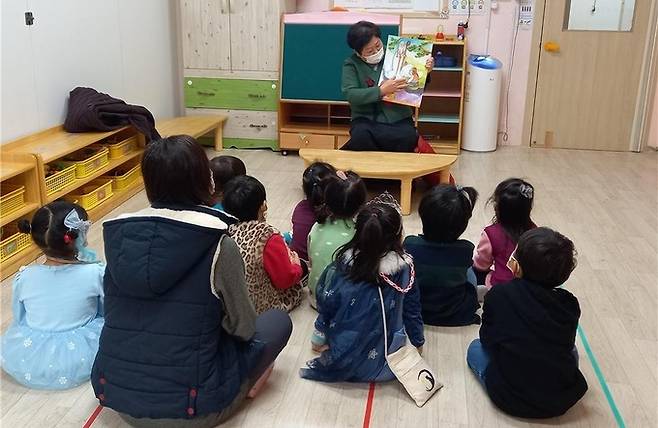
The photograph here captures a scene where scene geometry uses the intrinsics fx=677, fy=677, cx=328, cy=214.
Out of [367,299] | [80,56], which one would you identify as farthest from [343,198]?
[80,56]

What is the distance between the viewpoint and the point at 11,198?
340cm

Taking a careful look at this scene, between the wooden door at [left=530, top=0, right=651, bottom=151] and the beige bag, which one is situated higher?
the wooden door at [left=530, top=0, right=651, bottom=151]

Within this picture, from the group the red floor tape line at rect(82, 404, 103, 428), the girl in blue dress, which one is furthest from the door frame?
the red floor tape line at rect(82, 404, 103, 428)

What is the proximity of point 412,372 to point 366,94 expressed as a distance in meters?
2.49

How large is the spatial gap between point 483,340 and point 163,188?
1.20m

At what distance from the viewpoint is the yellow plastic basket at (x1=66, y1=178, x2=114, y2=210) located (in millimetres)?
3998

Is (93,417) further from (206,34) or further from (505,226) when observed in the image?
(206,34)

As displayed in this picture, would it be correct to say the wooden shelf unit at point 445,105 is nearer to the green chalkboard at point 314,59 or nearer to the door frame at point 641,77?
the door frame at point 641,77

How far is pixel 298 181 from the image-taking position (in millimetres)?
4992

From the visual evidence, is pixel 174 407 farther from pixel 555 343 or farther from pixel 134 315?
pixel 555 343

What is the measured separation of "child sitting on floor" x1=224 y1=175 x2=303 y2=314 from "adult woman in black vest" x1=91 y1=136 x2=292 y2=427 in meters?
0.53

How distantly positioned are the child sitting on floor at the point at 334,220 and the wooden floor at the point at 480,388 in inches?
12.4

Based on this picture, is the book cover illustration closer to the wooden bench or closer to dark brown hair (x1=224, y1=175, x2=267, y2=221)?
the wooden bench

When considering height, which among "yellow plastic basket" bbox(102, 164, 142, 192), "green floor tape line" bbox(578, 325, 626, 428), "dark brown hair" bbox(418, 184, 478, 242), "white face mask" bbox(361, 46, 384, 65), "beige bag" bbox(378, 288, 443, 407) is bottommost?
"green floor tape line" bbox(578, 325, 626, 428)
